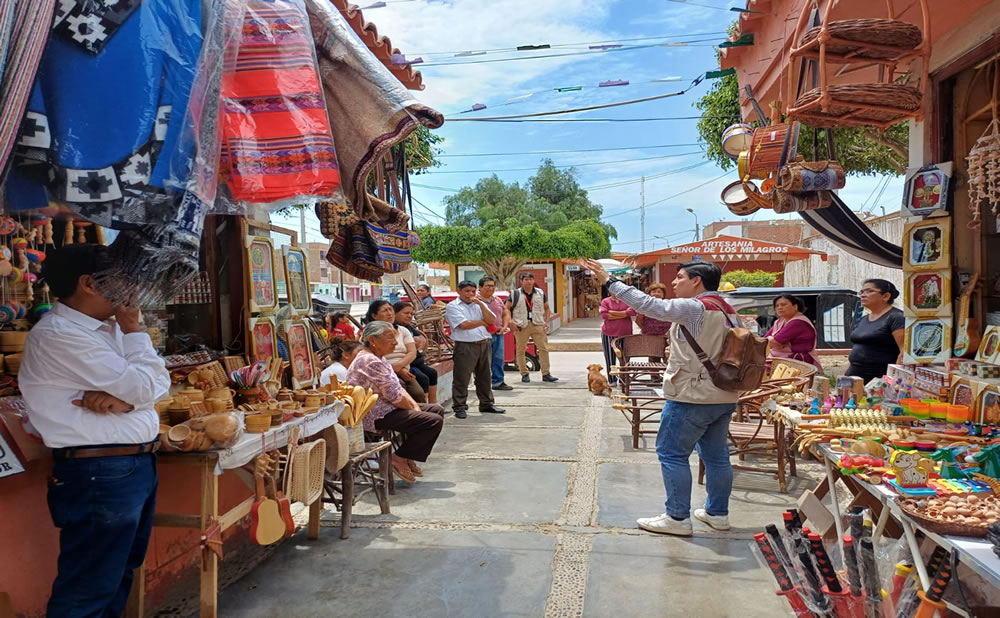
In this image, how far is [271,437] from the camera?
10.7 ft

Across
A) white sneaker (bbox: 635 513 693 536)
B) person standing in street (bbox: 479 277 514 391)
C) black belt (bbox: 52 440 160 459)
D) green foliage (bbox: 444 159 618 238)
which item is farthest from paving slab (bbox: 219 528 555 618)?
green foliage (bbox: 444 159 618 238)

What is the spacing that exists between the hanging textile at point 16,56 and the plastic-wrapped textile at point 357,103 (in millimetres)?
1391

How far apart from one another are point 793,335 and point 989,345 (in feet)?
6.92

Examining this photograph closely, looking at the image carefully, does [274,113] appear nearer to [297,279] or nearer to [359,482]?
[297,279]

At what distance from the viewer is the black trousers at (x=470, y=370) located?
783 centimetres

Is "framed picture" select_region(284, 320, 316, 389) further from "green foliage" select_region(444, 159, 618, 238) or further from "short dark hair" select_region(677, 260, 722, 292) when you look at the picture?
"green foliage" select_region(444, 159, 618, 238)

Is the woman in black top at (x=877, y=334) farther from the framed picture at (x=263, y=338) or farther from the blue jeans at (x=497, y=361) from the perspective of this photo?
Answer: the blue jeans at (x=497, y=361)

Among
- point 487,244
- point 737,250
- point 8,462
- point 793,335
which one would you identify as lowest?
point 8,462

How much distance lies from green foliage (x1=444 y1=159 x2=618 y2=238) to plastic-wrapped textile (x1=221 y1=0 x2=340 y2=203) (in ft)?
93.5

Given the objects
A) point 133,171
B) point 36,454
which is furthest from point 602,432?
point 133,171

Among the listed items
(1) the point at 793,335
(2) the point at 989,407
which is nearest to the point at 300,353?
(2) the point at 989,407

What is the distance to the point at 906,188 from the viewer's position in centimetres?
477

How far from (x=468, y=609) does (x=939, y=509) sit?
2044mm

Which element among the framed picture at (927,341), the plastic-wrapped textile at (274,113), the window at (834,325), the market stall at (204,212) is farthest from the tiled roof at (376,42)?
the window at (834,325)
